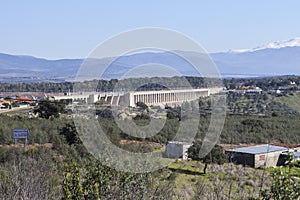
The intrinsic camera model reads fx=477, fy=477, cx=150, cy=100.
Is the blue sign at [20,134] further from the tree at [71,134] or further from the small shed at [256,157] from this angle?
the small shed at [256,157]

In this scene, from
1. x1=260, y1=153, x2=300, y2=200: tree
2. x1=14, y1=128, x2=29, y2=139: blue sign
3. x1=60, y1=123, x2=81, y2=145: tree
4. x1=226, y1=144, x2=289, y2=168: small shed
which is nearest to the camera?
x1=260, y1=153, x2=300, y2=200: tree

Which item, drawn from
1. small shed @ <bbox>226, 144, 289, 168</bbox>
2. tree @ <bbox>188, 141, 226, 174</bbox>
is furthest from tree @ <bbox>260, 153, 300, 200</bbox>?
small shed @ <bbox>226, 144, 289, 168</bbox>

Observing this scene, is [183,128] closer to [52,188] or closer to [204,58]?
[204,58]

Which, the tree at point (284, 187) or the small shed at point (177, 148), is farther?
the small shed at point (177, 148)

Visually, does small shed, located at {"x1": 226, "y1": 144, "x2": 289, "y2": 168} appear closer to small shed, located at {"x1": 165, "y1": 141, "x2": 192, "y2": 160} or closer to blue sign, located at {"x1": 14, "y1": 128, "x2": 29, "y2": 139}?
small shed, located at {"x1": 165, "y1": 141, "x2": 192, "y2": 160}

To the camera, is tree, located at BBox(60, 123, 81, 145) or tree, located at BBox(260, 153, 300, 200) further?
tree, located at BBox(60, 123, 81, 145)

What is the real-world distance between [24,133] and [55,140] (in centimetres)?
393

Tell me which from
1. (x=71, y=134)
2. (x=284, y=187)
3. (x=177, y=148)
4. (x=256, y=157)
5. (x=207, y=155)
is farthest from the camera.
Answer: (x=256, y=157)

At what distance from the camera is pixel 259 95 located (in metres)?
47.1

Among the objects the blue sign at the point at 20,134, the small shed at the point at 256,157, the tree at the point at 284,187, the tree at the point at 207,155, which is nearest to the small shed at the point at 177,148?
the tree at the point at 207,155

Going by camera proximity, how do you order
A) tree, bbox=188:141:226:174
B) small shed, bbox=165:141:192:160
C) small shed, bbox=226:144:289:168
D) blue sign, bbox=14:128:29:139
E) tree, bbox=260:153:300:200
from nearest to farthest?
tree, bbox=260:153:300:200
blue sign, bbox=14:128:29:139
small shed, bbox=165:141:192:160
tree, bbox=188:141:226:174
small shed, bbox=226:144:289:168

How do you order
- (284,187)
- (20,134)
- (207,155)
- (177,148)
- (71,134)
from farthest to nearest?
(71,134), (207,155), (177,148), (20,134), (284,187)

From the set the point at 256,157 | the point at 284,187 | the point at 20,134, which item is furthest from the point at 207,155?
the point at 284,187

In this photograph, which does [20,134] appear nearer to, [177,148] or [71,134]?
[71,134]
